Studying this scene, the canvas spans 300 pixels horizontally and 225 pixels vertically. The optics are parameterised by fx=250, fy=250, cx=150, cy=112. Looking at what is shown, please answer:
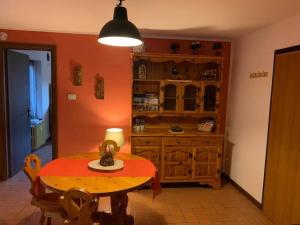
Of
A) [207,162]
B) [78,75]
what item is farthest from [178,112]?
[78,75]

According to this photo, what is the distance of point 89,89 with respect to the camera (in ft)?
12.7

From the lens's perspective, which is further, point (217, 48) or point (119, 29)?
point (217, 48)

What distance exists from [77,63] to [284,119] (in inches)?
114

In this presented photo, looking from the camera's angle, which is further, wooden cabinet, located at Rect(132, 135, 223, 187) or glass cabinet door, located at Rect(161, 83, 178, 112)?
glass cabinet door, located at Rect(161, 83, 178, 112)

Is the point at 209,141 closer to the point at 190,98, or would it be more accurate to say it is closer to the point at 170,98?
the point at 190,98

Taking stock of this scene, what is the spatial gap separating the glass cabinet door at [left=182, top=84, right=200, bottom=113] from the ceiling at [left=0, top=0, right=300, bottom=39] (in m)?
0.80

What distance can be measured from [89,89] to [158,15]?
1.65 meters

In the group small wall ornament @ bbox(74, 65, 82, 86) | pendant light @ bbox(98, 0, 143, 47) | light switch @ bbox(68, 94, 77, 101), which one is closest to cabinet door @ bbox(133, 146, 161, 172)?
light switch @ bbox(68, 94, 77, 101)

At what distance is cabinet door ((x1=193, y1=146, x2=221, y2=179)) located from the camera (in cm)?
374

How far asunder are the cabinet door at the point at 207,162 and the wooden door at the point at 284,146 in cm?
80

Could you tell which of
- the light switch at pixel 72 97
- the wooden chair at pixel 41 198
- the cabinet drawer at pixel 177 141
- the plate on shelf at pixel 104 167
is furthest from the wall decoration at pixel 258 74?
the wooden chair at pixel 41 198

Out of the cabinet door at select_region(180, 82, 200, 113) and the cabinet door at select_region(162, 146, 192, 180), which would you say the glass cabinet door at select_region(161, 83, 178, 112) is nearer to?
the cabinet door at select_region(180, 82, 200, 113)

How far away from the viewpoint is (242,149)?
3742 mm

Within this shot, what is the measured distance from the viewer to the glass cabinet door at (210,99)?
3.86 meters
